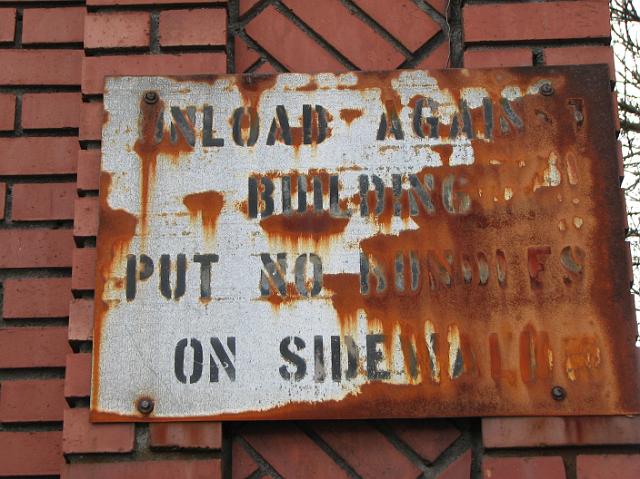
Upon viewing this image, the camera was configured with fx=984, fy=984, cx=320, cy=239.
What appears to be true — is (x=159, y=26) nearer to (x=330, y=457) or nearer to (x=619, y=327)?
(x=330, y=457)

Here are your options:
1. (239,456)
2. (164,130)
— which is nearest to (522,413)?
(239,456)

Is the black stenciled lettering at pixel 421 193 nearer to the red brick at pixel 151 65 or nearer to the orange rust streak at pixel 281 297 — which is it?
the orange rust streak at pixel 281 297

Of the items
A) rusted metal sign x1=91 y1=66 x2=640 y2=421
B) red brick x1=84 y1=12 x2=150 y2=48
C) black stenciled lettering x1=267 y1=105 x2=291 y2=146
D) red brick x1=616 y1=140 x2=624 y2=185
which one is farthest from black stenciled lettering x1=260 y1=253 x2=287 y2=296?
red brick x1=616 y1=140 x2=624 y2=185

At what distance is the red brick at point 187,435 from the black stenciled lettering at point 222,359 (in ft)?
0.29

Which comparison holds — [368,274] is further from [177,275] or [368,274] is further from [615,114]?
[615,114]

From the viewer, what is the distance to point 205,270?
194 centimetres

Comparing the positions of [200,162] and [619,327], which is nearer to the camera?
[619,327]

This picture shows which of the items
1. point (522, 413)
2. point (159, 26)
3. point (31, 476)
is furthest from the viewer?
point (159, 26)

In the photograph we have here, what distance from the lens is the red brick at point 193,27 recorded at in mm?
2129

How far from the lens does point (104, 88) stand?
2.09 m

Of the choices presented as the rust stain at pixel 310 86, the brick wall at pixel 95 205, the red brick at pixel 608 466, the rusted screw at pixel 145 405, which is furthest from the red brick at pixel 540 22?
the rusted screw at pixel 145 405

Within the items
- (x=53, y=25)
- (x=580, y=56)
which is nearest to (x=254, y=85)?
(x=53, y=25)

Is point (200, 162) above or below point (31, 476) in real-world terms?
above

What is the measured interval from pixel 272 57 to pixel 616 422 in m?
1.05
